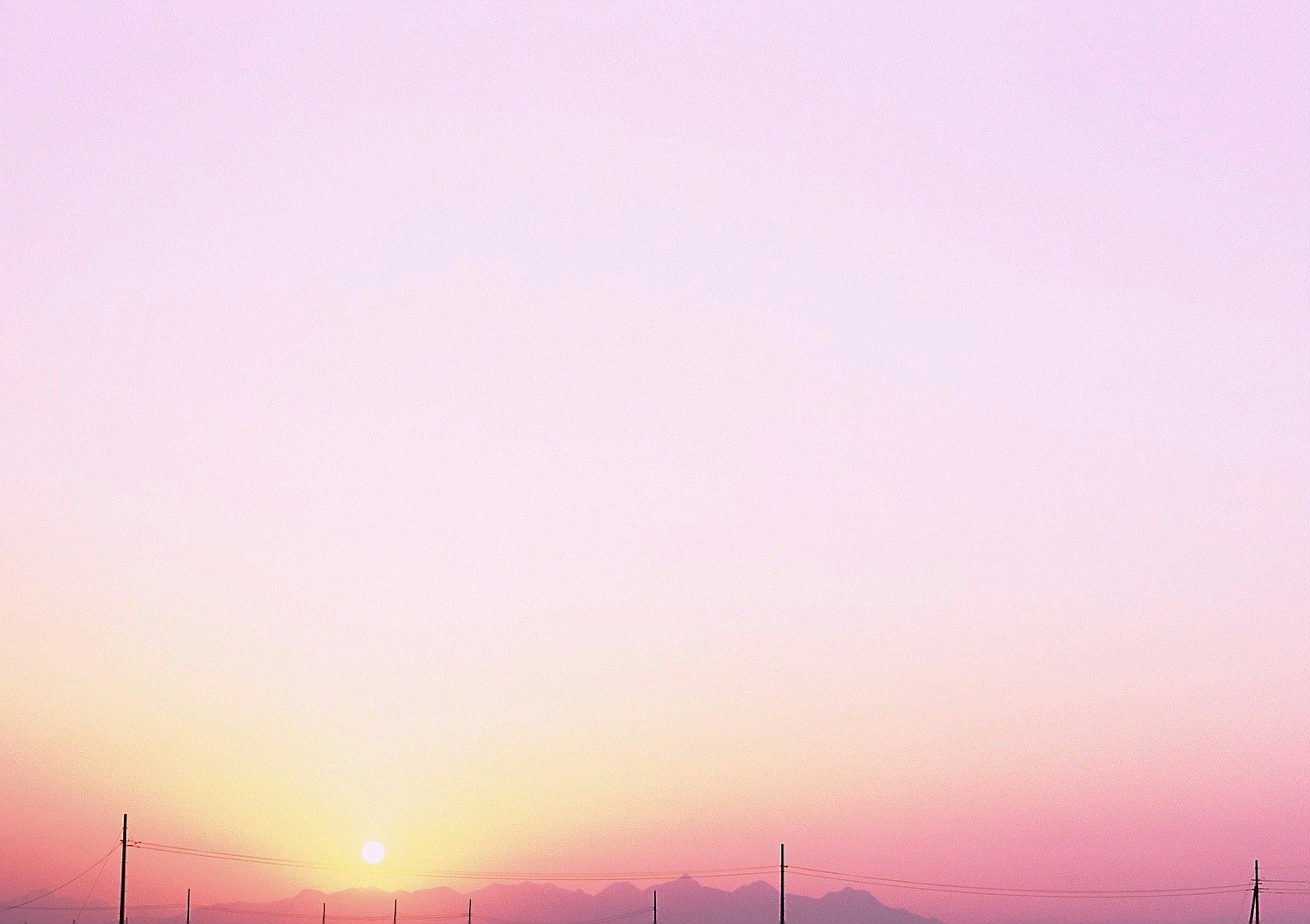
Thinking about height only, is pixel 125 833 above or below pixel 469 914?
above

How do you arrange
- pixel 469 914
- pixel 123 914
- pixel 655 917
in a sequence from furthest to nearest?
pixel 469 914 → pixel 655 917 → pixel 123 914

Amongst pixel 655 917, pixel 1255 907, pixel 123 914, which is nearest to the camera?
pixel 123 914

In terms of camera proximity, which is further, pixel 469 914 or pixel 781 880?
pixel 469 914

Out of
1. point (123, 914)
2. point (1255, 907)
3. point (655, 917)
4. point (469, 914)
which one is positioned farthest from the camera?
point (469, 914)

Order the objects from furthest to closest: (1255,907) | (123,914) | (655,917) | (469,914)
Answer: (469,914) → (655,917) → (1255,907) → (123,914)

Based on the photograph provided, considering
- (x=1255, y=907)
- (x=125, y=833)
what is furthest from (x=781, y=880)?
(x=125, y=833)

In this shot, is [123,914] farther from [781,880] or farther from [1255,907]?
[1255,907]

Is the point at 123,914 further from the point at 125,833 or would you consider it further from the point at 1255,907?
the point at 1255,907

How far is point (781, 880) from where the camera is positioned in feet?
426

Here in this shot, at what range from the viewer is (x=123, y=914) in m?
107

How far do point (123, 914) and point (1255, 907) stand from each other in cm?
8610

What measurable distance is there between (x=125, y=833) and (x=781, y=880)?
5184 centimetres

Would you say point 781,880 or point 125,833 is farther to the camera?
point 781,880

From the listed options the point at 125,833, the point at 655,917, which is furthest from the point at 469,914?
the point at 125,833
